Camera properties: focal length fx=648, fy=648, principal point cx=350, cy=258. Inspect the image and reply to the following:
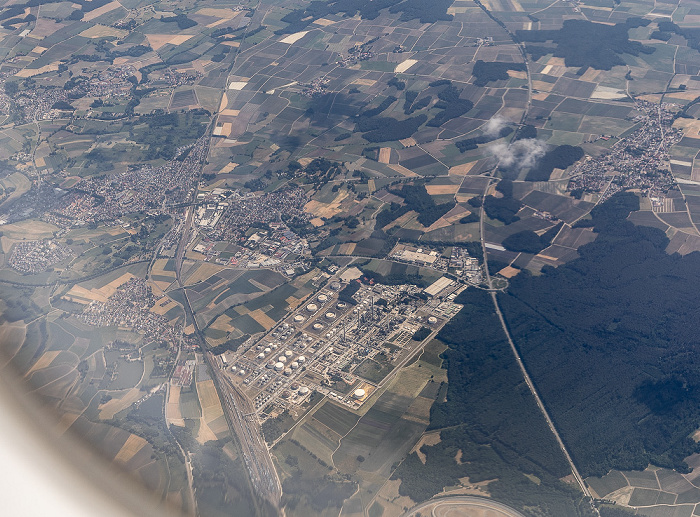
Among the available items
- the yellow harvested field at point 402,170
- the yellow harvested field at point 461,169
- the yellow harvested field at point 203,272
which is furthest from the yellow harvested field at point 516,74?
the yellow harvested field at point 203,272

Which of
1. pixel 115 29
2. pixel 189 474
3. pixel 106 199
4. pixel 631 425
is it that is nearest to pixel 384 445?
pixel 189 474

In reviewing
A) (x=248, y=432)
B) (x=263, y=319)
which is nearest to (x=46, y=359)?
(x=248, y=432)

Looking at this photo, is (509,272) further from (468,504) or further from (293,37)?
(293,37)

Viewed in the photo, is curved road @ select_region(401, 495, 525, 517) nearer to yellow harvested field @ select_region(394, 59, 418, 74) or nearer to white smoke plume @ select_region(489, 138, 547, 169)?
white smoke plume @ select_region(489, 138, 547, 169)

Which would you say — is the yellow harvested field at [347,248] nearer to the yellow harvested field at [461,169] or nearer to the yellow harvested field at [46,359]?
the yellow harvested field at [461,169]

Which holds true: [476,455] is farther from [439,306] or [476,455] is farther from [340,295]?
[340,295]

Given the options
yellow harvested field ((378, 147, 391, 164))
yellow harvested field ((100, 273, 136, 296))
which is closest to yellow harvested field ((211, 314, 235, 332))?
yellow harvested field ((100, 273, 136, 296))

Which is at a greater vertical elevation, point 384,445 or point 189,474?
point 189,474
